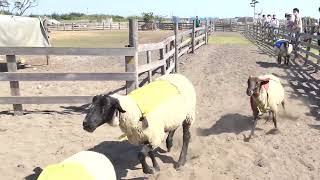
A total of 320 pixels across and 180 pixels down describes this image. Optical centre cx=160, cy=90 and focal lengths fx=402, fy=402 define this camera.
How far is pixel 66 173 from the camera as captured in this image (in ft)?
9.45

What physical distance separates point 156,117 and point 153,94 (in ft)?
1.09

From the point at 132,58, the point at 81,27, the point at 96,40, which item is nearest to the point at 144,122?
the point at 132,58

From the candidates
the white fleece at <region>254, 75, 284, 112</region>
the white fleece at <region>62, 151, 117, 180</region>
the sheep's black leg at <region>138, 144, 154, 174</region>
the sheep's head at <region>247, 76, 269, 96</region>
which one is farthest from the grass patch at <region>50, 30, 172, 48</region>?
the white fleece at <region>62, 151, 117, 180</region>

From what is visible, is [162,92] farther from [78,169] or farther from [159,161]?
[78,169]

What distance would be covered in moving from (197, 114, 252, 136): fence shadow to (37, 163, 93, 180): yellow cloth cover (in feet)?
13.6

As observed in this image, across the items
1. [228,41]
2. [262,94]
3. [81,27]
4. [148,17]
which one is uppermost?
[148,17]

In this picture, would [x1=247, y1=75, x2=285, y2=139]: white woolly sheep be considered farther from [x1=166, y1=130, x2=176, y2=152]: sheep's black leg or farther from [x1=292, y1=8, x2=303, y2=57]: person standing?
[x1=292, y1=8, x2=303, y2=57]: person standing

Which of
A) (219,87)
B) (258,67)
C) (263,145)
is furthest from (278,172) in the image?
(258,67)

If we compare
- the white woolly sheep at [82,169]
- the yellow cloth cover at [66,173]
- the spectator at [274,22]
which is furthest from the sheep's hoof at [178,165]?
the spectator at [274,22]

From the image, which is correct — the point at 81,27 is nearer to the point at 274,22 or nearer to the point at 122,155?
the point at 274,22

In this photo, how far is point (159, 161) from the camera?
228 inches

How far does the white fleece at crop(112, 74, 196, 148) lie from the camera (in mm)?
4816

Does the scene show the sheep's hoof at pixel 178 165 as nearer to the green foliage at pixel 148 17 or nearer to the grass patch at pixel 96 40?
the grass patch at pixel 96 40

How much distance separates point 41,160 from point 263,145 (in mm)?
3329
